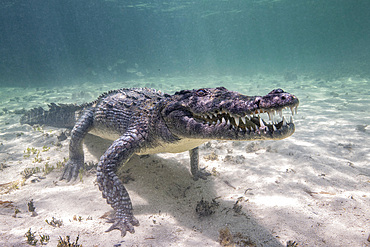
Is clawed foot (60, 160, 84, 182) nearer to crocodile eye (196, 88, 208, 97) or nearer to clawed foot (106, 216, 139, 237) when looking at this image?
clawed foot (106, 216, 139, 237)

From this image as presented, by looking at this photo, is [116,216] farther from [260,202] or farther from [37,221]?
[260,202]

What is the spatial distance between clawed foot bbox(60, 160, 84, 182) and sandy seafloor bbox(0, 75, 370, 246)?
174 mm

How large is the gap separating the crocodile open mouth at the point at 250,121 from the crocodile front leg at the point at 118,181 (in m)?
1.21

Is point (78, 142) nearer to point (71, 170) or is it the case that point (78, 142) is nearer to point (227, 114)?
point (71, 170)

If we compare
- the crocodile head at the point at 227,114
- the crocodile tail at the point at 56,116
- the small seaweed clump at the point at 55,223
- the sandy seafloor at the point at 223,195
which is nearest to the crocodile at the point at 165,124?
the crocodile head at the point at 227,114

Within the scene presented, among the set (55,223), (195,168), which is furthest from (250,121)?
(55,223)

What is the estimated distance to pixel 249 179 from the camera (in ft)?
12.7

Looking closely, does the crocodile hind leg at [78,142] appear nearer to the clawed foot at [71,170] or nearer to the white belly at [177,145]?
the clawed foot at [71,170]

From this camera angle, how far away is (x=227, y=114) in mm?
2443

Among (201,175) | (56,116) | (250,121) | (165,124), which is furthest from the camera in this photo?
(56,116)

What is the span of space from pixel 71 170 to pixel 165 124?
2800 millimetres

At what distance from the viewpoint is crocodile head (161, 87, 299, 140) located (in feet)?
6.57

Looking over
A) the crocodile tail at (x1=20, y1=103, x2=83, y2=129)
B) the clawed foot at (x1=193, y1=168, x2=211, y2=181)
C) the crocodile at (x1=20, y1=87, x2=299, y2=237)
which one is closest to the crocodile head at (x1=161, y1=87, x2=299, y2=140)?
the crocodile at (x1=20, y1=87, x2=299, y2=237)

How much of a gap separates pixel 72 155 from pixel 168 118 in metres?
3.02
